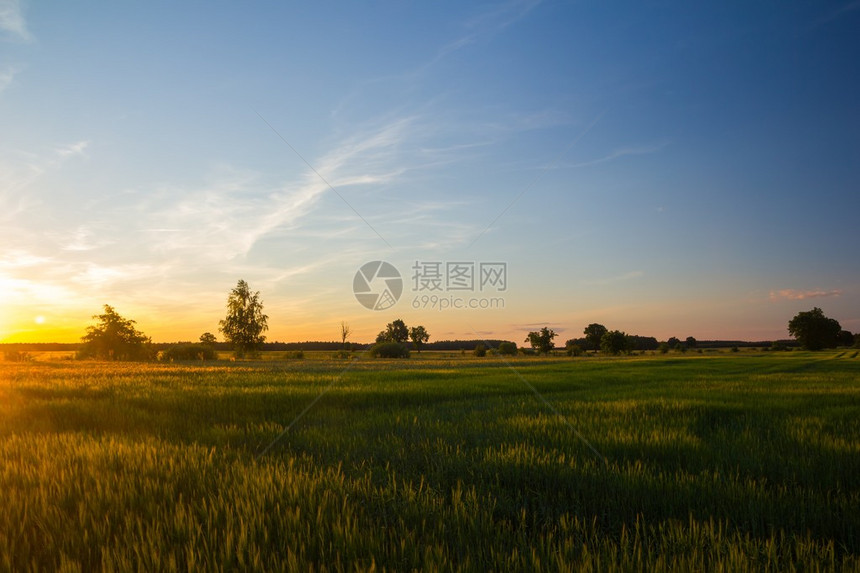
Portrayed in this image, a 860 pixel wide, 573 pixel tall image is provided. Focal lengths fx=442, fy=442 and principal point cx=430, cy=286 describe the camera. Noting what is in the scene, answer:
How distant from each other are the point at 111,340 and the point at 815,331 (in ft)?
483

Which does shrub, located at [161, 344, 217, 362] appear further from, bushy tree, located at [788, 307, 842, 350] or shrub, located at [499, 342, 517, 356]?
bushy tree, located at [788, 307, 842, 350]

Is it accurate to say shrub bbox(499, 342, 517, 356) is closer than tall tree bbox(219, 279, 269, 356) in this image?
No

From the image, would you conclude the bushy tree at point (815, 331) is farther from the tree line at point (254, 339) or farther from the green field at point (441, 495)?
the green field at point (441, 495)

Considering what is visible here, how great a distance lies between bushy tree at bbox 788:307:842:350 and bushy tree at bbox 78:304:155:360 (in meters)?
142

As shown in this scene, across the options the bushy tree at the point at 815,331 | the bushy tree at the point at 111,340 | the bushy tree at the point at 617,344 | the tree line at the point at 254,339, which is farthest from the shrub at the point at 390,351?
the bushy tree at the point at 815,331

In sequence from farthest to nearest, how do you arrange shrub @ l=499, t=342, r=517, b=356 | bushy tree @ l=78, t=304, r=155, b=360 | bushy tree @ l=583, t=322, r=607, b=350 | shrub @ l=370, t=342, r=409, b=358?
1. bushy tree @ l=583, t=322, r=607, b=350
2. shrub @ l=499, t=342, r=517, b=356
3. shrub @ l=370, t=342, r=409, b=358
4. bushy tree @ l=78, t=304, r=155, b=360

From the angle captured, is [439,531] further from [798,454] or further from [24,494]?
[798,454]

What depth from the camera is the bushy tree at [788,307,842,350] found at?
11038cm

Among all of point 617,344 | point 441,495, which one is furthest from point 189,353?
point 617,344

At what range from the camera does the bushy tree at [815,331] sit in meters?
110

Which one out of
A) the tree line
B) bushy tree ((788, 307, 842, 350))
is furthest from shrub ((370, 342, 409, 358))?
bushy tree ((788, 307, 842, 350))

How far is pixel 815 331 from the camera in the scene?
11050 centimetres

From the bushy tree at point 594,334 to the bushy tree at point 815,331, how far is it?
156 feet

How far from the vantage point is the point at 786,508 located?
Answer: 415cm
